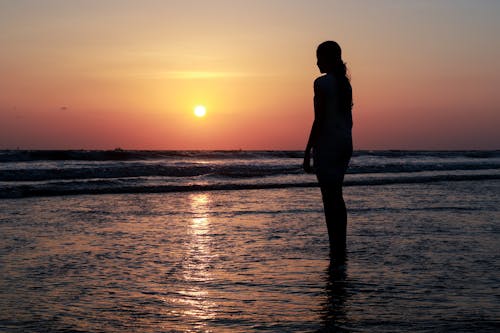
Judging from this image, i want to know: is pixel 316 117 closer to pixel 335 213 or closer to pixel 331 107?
pixel 331 107

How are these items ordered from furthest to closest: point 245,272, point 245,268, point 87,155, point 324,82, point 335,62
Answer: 1. point 87,155
2. point 335,62
3. point 324,82
4. point 245,268
5. point 245,272

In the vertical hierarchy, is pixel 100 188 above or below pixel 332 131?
below

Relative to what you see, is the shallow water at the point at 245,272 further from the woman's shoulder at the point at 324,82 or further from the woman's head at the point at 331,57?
the woman's head at the point at 331,57

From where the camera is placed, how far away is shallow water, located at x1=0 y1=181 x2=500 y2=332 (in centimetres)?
386

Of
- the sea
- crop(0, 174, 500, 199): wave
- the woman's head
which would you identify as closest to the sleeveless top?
the woman's head

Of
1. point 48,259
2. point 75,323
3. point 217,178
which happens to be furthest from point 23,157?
point 75,323

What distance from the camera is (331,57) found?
5891 millimetres

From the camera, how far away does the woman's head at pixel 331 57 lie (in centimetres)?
588

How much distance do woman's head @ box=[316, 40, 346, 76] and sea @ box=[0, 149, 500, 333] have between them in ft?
5.55

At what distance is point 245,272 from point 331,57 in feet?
6.73

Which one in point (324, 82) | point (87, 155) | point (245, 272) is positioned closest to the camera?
point (245, 272)

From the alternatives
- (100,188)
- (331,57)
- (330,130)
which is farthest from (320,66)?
(100,188)

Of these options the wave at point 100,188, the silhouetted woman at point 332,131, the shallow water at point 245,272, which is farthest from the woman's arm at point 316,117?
the wave at point 100,188

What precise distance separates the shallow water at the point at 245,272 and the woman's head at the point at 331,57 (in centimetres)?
169
